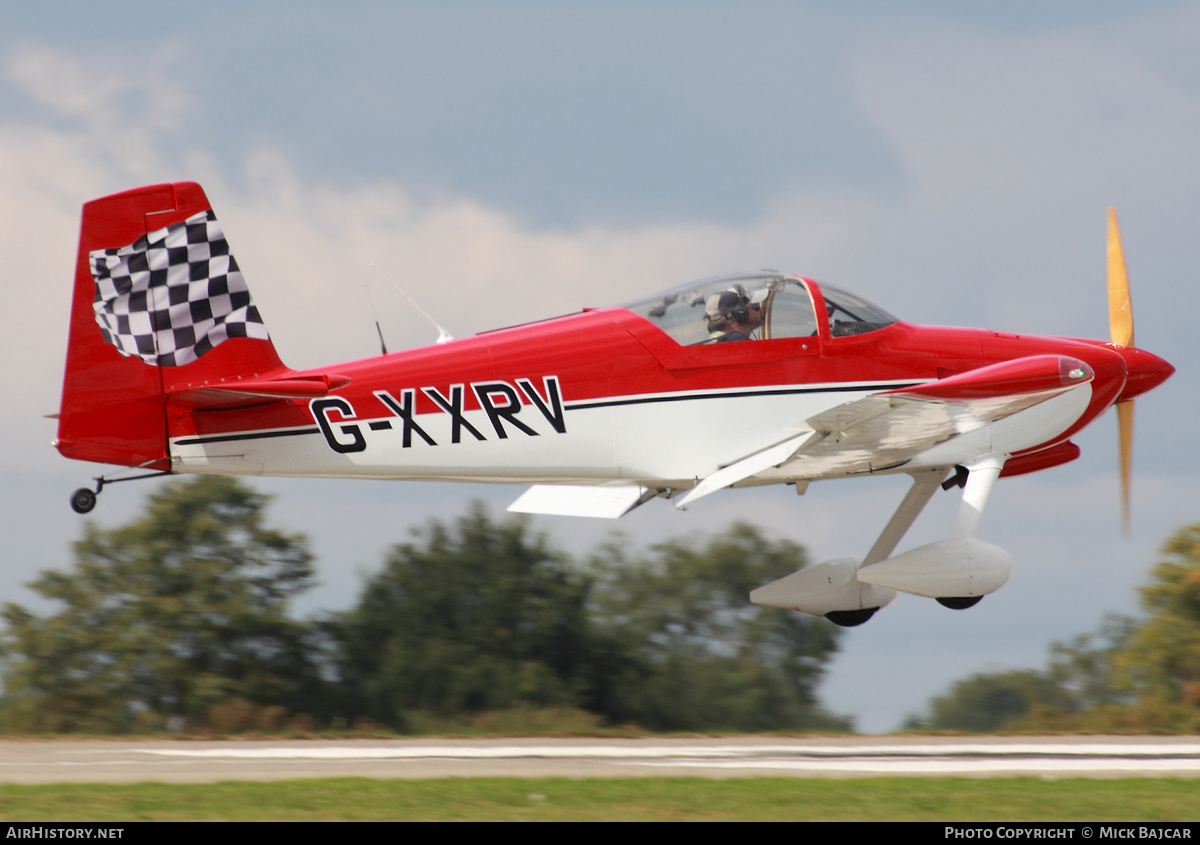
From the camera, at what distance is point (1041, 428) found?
33.8ft

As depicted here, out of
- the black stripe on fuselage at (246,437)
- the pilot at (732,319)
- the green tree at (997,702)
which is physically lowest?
the green tree at (997,702)

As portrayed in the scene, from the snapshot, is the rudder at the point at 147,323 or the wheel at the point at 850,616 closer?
the rudder at the point at 147,323

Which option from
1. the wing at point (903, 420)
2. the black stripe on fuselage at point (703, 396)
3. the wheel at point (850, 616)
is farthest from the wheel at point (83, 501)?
the wheel at point (850, 616)

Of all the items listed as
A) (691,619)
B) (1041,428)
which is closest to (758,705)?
(691,619)

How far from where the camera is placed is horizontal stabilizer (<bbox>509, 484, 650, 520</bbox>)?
1079 centimetres

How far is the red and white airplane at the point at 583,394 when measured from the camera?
30.1 ft

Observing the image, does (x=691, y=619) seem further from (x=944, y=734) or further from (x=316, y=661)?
(x=944, y=734)

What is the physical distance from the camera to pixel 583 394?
9797 millimetres

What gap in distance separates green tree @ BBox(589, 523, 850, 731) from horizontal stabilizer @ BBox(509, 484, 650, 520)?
5.17 metres

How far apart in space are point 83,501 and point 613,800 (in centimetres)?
459

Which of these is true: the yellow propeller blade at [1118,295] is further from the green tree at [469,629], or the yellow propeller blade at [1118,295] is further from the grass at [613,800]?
the green tree at [469,629]

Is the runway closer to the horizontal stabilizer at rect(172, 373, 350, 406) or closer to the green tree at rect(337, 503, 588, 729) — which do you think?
the horizontal stabilizer at rect(172, 373, 350, 406)

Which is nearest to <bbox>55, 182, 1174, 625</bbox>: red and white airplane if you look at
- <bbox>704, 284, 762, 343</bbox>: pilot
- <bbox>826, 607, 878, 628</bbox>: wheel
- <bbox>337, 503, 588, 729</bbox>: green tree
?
<bbox>704, 284, 762, 343</bbox>: pilot

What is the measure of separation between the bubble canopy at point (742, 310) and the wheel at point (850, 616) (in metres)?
2.64
